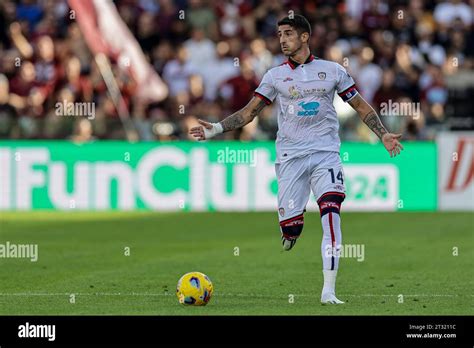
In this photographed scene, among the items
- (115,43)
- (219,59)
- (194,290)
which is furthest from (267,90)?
(115,43)

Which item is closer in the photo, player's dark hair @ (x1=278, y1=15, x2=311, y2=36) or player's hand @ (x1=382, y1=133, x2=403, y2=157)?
player's hand @ (x1=382, y1=133, x2=403, y2=157)

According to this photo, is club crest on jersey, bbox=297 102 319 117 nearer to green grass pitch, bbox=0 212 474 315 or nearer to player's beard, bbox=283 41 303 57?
player's beard, bbox=283 41 303 57

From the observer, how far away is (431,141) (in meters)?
28.7

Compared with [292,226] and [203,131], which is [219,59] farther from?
[203,131]

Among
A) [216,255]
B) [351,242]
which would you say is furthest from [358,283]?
[351,242]

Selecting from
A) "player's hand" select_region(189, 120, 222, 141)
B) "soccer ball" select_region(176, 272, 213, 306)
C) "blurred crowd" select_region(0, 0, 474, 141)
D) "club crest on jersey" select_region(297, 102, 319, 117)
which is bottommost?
"soccer ball" select_region(176, 272, 213, 306)

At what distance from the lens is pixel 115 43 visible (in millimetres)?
30703

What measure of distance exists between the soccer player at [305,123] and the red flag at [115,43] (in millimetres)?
15557

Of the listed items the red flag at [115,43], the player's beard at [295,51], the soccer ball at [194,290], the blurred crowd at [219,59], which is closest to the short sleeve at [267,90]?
the player's beard at [295,51]

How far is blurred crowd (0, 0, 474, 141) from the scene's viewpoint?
28.6 metres

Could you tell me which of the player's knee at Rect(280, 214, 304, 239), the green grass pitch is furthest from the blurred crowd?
the player's knee at Rect(280, 214, 304, 239)

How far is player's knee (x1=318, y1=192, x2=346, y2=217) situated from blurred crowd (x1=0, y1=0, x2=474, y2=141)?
14.0 meters
